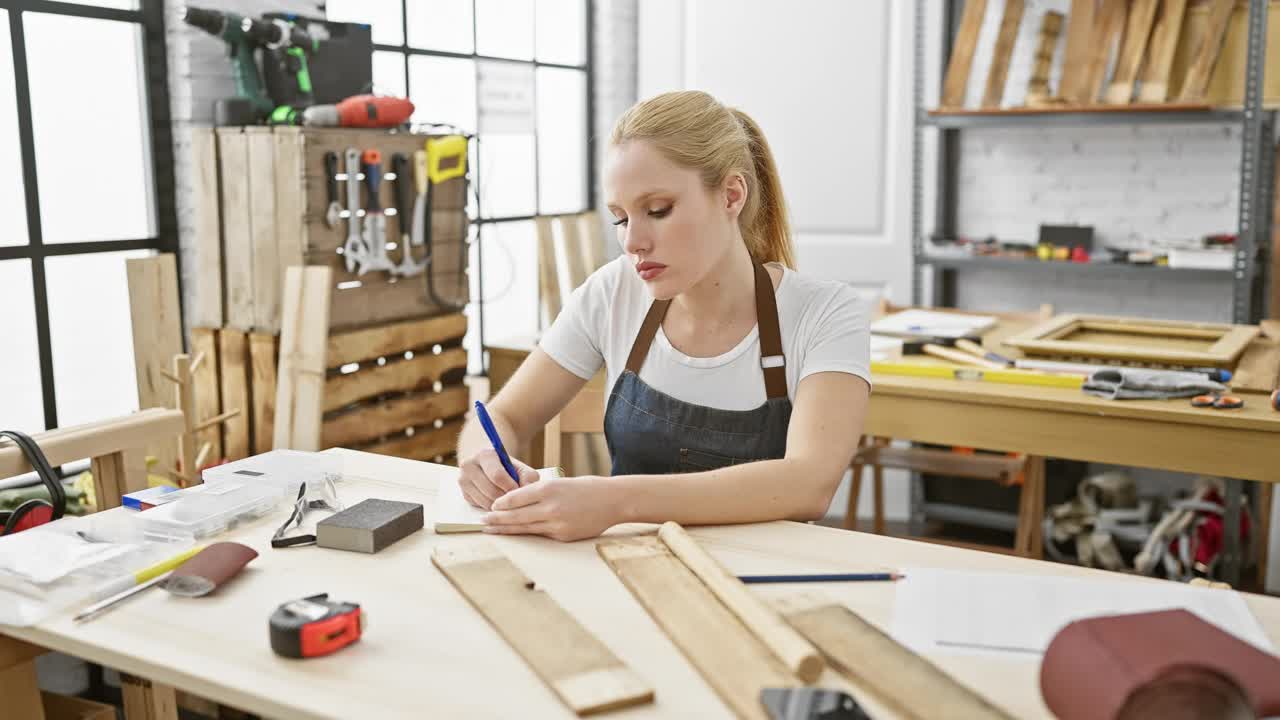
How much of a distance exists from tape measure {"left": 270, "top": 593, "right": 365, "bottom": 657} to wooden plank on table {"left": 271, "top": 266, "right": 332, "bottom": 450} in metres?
1.69

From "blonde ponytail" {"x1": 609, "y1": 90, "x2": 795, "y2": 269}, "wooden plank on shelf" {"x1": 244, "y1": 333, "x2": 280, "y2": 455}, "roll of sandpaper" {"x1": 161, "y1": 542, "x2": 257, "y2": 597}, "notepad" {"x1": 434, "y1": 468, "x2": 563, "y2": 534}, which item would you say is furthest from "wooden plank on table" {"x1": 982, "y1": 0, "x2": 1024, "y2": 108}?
"roll of sandpaper" {"x1": 161, "y1": 542, "x2": 257, "y2": 597}

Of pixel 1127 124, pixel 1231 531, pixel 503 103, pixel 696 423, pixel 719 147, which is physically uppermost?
pixel 503 103

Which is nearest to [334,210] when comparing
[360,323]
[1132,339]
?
[360,323]

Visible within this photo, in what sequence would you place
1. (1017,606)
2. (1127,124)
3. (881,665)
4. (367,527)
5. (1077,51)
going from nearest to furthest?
1. (881,665)
2. (1017,606)
3. (367,527)
4. (1077,51)
5. (1127,124)

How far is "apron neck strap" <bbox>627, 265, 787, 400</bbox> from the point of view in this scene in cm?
183

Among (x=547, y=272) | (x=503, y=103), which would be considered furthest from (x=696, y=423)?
(x=503, y=103)

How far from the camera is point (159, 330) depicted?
2498 millimetres

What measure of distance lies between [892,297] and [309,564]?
11.9 ft

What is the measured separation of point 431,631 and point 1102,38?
12.6 feet

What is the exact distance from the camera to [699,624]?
1.13 m

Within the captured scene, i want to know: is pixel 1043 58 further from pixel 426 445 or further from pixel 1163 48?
pixel 426 445

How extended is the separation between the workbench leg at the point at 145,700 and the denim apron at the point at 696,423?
797 millimetres

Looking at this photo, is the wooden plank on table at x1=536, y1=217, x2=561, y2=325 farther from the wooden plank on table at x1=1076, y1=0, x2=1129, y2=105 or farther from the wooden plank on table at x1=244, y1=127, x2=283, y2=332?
the wooden plank on table at x1=1076, y1=0, x2=1129, y2=105

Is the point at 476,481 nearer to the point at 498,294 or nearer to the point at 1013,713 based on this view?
the point at 1013,713
